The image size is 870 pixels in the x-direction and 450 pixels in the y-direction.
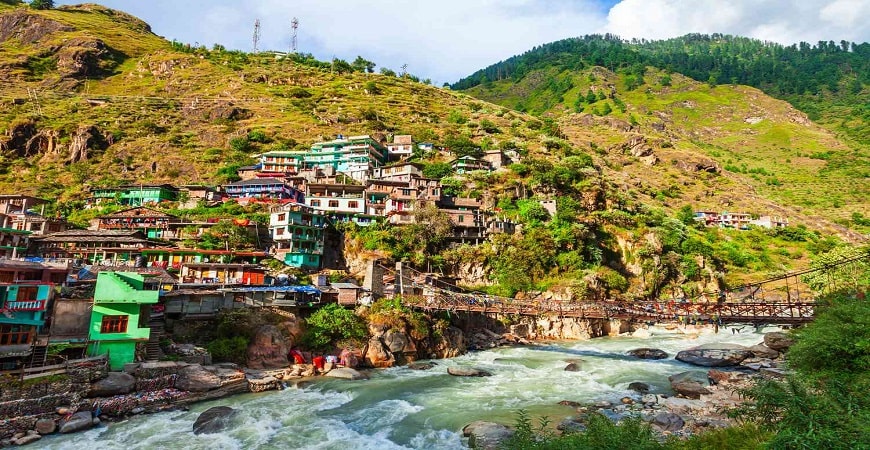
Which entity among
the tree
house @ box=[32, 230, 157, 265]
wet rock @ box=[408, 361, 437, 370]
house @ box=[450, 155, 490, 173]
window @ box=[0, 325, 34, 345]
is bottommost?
wet rock @ box=[408, 361, 437, 370]

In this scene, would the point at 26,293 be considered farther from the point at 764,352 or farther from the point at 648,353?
the point at 764,352

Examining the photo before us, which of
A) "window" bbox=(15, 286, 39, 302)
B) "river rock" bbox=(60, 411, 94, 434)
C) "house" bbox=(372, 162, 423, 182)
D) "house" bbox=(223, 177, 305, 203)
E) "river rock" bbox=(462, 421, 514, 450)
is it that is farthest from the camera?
"house" bbox=(372, 162, 423, 182)

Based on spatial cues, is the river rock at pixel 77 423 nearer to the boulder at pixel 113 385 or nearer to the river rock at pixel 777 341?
the boulder at pixel 113 385

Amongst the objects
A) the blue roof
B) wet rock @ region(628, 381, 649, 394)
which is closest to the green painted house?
the blue roof

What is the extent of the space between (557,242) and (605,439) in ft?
131

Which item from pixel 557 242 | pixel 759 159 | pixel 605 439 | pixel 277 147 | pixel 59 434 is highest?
pixel 759 159

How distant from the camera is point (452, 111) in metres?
114

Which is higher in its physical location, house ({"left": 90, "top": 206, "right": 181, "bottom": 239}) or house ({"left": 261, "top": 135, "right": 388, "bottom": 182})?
house ({"left": 261, "top": 135, "right": 388, "bottom": 182})

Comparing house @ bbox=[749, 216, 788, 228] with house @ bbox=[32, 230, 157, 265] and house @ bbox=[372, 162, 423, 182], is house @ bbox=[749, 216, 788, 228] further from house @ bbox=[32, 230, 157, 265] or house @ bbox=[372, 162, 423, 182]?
house @ bbox=[32, 230, 157, 265]

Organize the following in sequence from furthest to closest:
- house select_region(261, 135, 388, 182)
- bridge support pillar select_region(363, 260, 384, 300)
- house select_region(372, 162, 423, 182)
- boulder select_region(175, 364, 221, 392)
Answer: house select_region(261, 135, 388, 182) → house select_region(372, 162, 423, 182) → bridge support pillar select_region(363, 260, 384, 300) → boulder select_region(175, 364, 221, 392)

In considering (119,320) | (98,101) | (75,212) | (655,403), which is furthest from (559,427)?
(98,101)

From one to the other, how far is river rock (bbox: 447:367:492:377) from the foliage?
22.9 ft

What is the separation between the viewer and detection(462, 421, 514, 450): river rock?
1690 cm

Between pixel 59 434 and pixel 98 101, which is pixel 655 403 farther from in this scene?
pixel 98 101
